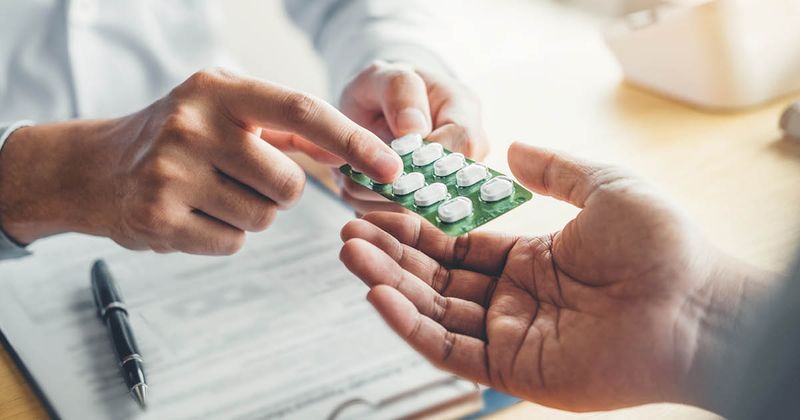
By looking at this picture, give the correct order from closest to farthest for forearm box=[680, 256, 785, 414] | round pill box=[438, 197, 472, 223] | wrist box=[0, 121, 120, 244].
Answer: forearm box=[680, 256, 785, 414] < round pill box=[438, 197, 472, 223] < wrist box=[0, 121, 120, 244]

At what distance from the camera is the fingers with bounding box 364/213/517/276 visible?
592 millimetres

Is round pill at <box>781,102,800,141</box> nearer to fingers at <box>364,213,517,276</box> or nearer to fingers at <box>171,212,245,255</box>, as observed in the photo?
fingers at <box>364,213,517,276</box>

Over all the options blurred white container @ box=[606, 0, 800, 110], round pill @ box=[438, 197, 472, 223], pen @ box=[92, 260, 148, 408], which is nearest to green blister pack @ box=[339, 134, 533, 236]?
round pill @ box=[438, 197, 472, 223]

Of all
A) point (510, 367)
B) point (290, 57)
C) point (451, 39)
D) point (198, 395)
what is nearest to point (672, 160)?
point (510, 367)

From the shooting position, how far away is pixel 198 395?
556 millimetres

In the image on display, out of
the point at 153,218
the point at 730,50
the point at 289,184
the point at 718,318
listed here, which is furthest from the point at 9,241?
the point at 730,50

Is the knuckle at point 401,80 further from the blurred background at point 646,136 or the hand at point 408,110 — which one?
the blurred background at point 646,136

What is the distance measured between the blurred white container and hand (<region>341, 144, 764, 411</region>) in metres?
0.40

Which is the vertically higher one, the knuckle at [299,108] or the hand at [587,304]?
the knuckle at [299,108]

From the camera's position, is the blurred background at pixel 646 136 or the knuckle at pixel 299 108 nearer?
the knuckle at pixel 299 108

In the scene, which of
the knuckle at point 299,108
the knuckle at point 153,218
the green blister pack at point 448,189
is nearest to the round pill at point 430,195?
the green blister pack at point 448,189

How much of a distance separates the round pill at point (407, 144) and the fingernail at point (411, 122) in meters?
0.03

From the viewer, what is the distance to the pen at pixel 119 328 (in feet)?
1.80

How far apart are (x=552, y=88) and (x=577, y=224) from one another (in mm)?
480
